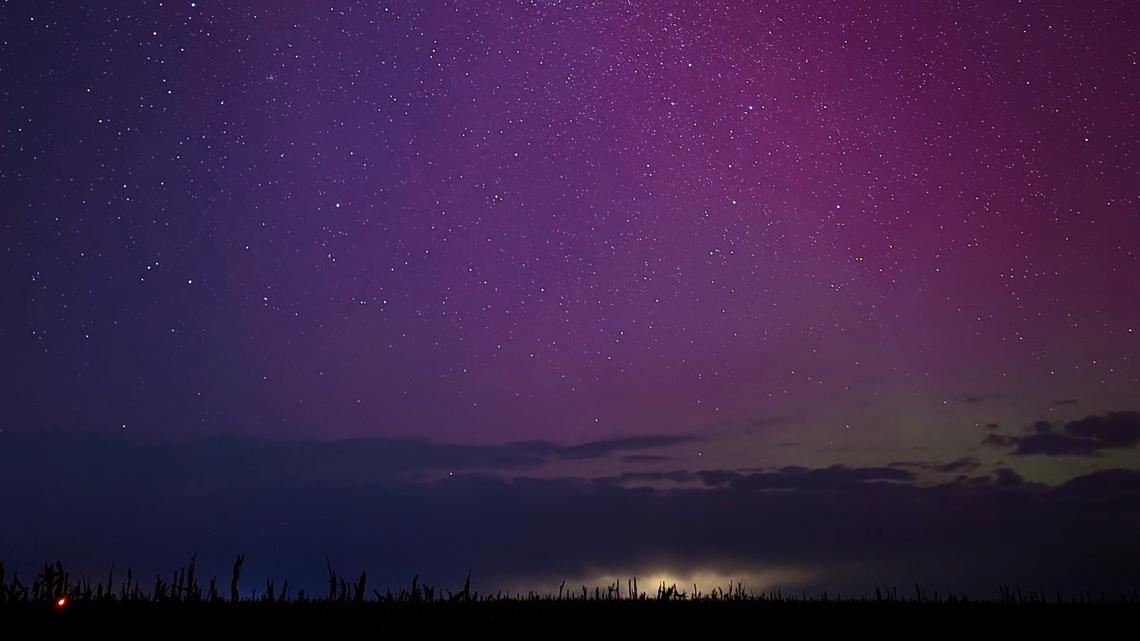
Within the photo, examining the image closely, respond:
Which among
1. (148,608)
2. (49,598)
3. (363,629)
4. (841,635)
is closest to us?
(363,629)

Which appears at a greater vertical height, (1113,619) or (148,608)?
(148,608)

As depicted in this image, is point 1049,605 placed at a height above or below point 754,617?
below

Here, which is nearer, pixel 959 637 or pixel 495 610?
pixel 959 637

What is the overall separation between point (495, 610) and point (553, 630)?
4164 mm

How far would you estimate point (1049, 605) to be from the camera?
2436 centimetres

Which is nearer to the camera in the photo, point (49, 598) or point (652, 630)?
point (652, 630)

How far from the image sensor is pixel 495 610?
61.7 ft

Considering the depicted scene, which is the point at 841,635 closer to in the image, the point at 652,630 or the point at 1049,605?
the point at 652,630

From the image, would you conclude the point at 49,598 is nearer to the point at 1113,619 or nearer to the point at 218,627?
the point at 218,627

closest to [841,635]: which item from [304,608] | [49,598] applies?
[304,608]

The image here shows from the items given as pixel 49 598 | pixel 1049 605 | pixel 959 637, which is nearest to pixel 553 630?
pixel 959 637

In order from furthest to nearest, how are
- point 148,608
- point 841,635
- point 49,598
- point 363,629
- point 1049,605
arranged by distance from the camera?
point 1049,605 < point 49,598 < point 148,608 < point 841,635 < point 363,629

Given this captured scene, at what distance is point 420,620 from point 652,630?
3.99 meters

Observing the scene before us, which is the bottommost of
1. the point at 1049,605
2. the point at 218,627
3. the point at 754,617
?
the point at 1049,605
